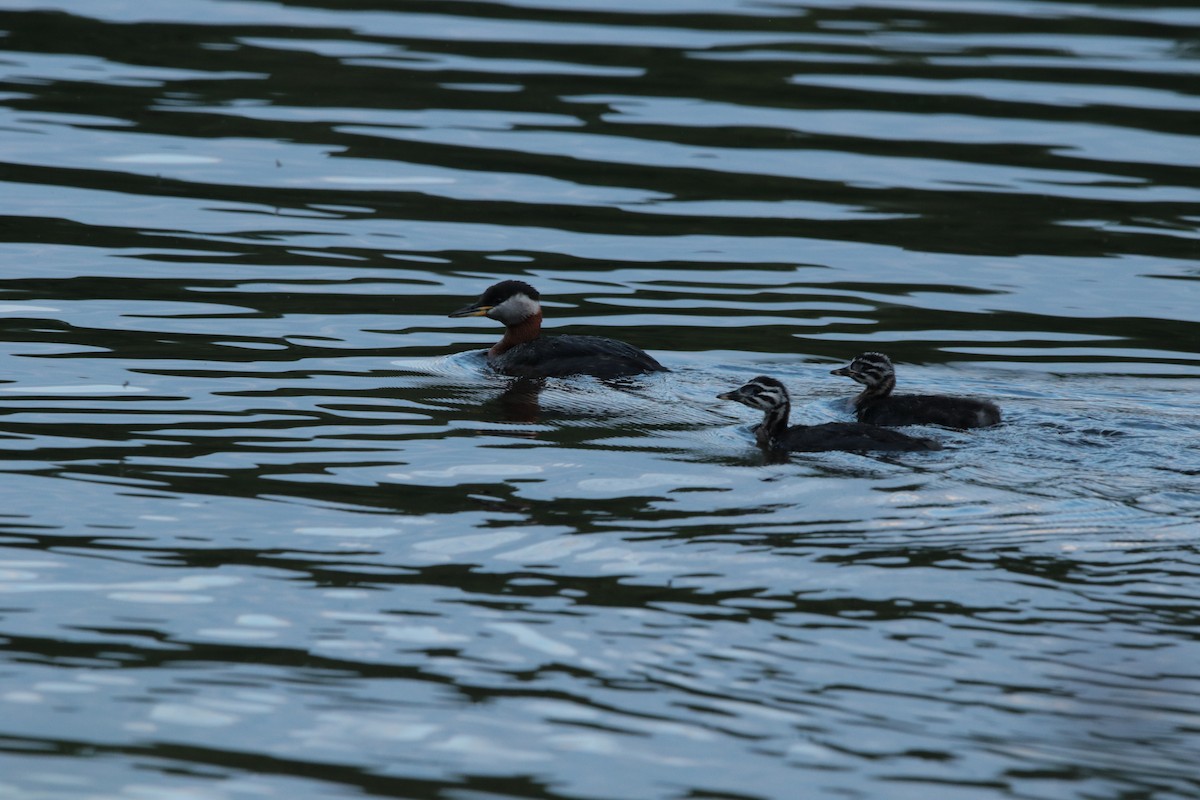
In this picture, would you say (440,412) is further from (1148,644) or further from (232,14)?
(232,14)

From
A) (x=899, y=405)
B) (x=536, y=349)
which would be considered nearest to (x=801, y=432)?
(x=899, y=405)

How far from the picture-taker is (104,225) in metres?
17.7

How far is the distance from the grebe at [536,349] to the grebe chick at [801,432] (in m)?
1.14

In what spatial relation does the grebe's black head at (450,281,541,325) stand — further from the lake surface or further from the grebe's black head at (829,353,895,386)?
the grebe's black head at (829,353,895,386)

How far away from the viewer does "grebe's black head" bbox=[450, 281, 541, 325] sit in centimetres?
1434

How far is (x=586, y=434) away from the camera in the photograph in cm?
1148

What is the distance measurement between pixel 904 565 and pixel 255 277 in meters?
8.75

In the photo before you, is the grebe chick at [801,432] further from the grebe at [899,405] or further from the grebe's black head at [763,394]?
the grebe at [899,405]

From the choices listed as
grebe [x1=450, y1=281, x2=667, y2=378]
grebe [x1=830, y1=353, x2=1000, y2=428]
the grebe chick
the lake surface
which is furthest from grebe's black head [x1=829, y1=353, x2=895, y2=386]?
grebe [x1=450, y1=281, x2=667, y2=378]

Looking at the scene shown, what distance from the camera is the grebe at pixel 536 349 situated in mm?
12969

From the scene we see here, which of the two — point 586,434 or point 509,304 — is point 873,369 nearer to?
point 586,434

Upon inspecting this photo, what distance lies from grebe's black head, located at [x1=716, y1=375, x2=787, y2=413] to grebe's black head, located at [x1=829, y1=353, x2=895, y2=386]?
2.71 feet

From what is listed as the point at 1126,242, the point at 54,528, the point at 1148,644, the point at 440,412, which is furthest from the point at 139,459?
the point at 1126,242

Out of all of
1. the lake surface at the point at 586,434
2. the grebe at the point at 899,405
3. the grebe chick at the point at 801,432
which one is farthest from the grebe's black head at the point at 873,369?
the grebe chick at the point at 801,432
